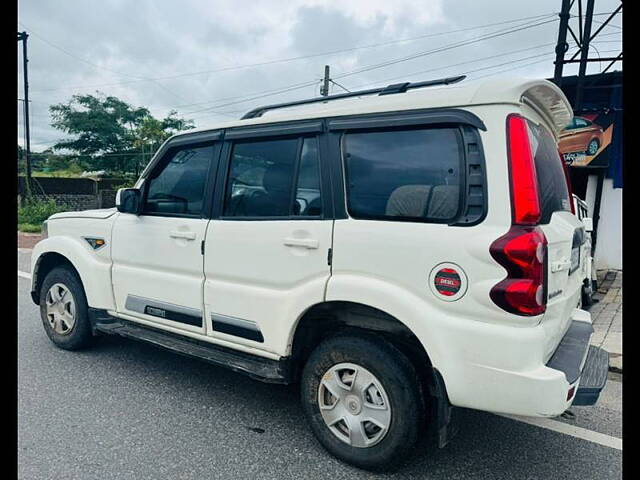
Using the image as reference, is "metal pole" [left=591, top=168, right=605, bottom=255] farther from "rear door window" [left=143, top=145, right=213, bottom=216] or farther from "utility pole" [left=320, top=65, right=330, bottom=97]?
"utility pole" [left=320, top=65, right=330, bottom=97]

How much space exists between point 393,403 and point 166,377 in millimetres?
2188

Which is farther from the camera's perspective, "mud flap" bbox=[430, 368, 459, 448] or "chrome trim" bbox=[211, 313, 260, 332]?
"chrome trim" bbox=[211, 313, 260, 332]

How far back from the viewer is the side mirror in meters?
3.69

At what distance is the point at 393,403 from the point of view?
2.49 m

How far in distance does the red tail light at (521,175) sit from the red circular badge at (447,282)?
1.24ft

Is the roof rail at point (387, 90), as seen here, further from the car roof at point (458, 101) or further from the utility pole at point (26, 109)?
the utility pole at point (26, 109)

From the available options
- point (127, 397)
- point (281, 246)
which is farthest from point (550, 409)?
point (127, 397)

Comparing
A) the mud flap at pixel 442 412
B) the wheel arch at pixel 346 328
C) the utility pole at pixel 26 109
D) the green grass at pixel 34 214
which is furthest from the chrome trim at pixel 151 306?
the utility pole at pixel 26 109

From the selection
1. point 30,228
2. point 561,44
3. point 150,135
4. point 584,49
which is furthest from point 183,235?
point 150,135

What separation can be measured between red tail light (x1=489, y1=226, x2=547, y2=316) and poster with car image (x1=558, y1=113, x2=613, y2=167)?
852 centimetres

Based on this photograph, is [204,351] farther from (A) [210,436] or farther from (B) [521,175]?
(B) [521,175]

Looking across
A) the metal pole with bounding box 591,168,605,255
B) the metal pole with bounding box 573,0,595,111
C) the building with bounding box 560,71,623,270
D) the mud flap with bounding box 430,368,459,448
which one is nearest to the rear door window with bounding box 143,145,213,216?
the mud flap with bounding box 430,368,459,448

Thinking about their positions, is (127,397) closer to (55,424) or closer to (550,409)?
(55,424)
